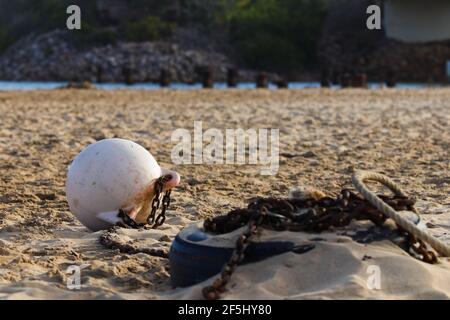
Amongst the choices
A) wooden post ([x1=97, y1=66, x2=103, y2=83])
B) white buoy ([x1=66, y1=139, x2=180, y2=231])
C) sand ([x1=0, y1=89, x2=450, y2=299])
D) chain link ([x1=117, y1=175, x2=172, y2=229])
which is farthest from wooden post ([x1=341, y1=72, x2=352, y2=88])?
white buoy ([x1=66, y1=139, x2=180, y2=231])

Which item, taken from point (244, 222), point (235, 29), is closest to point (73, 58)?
point (235, 29)

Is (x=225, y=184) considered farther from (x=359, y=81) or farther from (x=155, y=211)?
(x=359, y=81)

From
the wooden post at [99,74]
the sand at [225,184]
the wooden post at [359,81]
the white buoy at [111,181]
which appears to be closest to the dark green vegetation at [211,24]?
the wooden post at [99,74]

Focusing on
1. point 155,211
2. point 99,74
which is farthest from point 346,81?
point 155,211

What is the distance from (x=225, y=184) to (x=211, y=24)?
67.6m

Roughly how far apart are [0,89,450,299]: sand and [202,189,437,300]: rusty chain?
0.08 metres

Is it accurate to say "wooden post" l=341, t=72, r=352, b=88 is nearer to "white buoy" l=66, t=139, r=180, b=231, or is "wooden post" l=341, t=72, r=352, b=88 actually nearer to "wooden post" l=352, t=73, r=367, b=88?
"wooden post" l=352, t=73, r=367, b=88

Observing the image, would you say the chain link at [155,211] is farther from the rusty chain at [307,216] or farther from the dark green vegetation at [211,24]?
the dark green vegetation at [211,24]

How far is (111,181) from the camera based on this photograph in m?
5.90

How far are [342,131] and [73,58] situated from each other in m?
52.1

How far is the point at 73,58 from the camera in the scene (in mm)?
63594

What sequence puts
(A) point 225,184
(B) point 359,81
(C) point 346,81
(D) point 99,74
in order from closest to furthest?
(A) point 225,184
(B) point 359,81
(C) point 346,81
(D) point 99,74

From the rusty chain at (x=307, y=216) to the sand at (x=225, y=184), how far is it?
0.25ft
